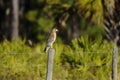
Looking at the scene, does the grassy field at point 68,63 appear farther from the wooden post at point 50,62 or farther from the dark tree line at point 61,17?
the dark tree line at point 61,17

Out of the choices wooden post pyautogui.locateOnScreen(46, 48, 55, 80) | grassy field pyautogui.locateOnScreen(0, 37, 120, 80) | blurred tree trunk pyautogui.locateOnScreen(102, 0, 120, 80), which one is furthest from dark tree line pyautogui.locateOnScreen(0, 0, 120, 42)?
wooden post pyautogui.locateOnScreen(46, 48, 55, 80)

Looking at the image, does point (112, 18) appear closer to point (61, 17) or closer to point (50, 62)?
point (61, 17)

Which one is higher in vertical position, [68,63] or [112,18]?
[112,18]

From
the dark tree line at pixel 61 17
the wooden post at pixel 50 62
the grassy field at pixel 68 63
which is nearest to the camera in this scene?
the wooden post at pixel 50 62

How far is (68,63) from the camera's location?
14.1 metres

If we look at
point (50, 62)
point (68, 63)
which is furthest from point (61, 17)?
point (50, 62)

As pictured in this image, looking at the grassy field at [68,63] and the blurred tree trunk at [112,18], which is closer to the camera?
the grassy field at [68,63]

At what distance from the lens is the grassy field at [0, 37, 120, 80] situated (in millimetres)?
13276

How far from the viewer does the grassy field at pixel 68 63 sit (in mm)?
13276

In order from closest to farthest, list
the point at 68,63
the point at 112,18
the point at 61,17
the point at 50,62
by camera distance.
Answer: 1. the point at 50,62
2. the point at 68,63
3. the point at 112,18
4. the point at 61,17

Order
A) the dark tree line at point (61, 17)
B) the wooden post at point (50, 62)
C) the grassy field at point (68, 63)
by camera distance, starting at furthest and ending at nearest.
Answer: the dark tree line at point (61, 17), the grassy field at point (68, 63), the wooden post at point (50, 62)

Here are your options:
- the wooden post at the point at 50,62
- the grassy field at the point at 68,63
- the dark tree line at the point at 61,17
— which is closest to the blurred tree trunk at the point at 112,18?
the dark tree line at the point at 61,17

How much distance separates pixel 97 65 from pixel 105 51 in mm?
424

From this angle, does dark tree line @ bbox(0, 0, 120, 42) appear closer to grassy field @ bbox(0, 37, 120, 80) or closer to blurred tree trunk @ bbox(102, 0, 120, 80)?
blurred tree trunk @ bbox(102, 0, 120, 80)
